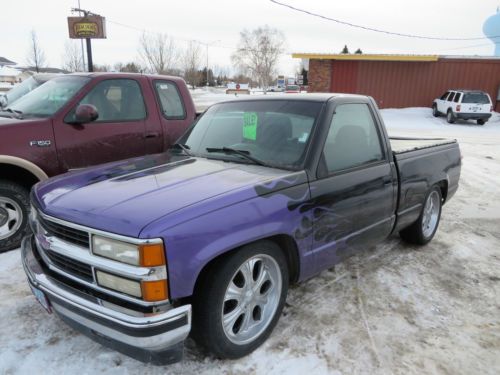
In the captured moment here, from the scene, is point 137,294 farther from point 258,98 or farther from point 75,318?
point 258,98

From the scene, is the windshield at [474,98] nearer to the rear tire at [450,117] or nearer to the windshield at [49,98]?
the rear tire at [450,117]

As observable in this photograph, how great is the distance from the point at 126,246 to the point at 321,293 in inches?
78.8

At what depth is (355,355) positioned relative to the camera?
2.73 meters

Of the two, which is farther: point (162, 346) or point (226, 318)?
point (226, 318)

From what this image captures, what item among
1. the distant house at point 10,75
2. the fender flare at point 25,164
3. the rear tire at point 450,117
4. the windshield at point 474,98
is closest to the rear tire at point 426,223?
the fender flare at point 25,164

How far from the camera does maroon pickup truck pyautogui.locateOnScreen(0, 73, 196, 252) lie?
165 inches

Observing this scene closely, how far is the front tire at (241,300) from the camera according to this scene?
7.72 feet

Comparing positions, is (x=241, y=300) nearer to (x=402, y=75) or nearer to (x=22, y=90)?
(x=22, y=90)

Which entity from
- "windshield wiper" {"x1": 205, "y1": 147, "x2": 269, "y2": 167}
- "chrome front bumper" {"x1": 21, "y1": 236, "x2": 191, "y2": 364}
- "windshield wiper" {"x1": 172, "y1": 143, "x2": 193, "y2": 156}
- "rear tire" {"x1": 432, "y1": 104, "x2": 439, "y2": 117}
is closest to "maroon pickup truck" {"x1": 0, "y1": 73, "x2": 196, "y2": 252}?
"windshield wiper" {"x1": 172, "y1": 143, "x2": 193, "y2": 156}

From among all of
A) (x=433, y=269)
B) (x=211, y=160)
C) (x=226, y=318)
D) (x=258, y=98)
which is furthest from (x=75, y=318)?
(x=433, y=269)

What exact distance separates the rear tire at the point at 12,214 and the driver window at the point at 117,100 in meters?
1.20

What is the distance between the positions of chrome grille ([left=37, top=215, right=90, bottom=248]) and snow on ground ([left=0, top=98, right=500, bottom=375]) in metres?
0.83

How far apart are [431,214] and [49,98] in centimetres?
474

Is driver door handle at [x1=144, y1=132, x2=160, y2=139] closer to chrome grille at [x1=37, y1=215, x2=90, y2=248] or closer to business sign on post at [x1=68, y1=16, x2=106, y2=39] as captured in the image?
chrome grille at [x1=37, y1=215, x2=90, y2=248]
